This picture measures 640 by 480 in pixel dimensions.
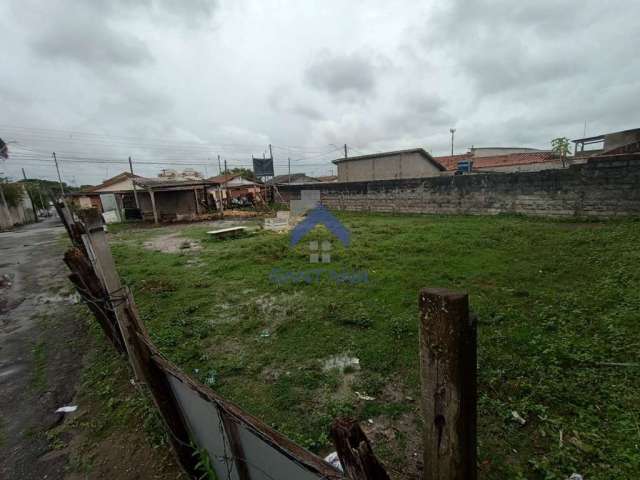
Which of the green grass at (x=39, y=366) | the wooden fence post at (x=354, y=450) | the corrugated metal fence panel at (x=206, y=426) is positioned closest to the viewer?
the wooden fence post at (x=354, y=450)

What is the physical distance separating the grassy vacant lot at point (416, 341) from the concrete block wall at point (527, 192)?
55.2 inches

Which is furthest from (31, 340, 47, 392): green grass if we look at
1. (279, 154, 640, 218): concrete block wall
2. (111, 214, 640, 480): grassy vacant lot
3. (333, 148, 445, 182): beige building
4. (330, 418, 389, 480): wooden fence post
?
(333, 148, 445, 182): beige building

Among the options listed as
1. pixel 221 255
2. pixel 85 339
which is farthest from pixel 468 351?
pixel 221 255

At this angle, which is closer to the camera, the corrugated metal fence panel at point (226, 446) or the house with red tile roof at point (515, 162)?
the corrugated metal fence panel at point (226, 446)

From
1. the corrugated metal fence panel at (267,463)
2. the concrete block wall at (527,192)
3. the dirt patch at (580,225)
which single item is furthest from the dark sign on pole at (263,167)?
the corrugated metal fence panel at (267,463)

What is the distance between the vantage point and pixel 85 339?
4.11 m

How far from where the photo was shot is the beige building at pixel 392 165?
17000 millimetres

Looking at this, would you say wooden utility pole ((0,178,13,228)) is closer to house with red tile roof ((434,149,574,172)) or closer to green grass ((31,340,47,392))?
green grass ((31,340,47,392))

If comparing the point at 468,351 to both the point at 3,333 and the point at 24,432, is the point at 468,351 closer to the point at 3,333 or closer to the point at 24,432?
the point at 24,432

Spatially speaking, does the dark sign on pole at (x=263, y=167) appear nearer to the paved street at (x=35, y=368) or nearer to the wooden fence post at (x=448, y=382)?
the paved street at (x=35, y=368)

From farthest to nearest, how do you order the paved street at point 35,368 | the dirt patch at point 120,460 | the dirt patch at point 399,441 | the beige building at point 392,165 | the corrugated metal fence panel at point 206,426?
the beige building at point 392,165 < the paved street at point 35,368 < the dirt patch at point 120,460 < the dirt patch at point 399,441 < the corrugated metal fence panel at point 206,426

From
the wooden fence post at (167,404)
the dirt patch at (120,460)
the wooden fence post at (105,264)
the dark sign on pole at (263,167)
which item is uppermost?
the dark sign on pole at (263,167)

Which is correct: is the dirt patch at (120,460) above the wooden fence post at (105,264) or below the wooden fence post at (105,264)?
below

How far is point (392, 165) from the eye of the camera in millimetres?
17375
